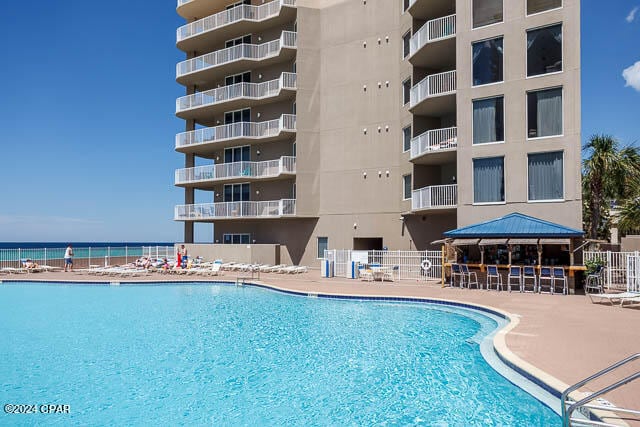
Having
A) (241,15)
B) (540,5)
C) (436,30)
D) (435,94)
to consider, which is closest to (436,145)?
(435,94)

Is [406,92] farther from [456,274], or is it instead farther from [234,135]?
[234,135]

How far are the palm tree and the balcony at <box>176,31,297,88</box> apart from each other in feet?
62.1

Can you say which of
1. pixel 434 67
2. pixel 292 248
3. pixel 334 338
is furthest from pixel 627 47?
pixel 334 338

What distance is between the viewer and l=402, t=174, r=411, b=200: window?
23812mm

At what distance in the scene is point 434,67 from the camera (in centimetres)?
2284

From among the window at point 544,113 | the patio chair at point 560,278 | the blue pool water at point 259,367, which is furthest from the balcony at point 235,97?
the patio chair at point 560,278

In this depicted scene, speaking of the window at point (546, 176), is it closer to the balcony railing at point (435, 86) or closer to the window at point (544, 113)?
the window at point (544, 113)

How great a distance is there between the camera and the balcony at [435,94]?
20266 mm

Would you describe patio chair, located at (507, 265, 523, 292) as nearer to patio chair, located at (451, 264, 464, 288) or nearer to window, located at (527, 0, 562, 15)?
patio chair, located at (451, 264, 464, 288)

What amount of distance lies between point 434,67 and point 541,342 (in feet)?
58.2

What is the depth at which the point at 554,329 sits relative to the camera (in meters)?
9.54

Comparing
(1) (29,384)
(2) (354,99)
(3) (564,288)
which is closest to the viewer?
(1) (29,384)

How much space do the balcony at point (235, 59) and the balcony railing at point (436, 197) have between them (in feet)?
43.2

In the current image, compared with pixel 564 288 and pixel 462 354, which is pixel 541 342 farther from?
pixel 564 288
